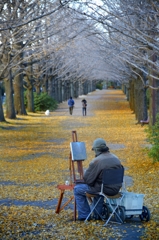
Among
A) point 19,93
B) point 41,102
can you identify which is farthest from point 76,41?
point 41,102

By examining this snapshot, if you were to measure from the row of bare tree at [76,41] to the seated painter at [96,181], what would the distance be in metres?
2.66

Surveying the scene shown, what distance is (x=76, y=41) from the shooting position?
4191 cm

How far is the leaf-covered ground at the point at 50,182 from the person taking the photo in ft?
25.5

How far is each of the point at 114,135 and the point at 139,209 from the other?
18444 millimetres

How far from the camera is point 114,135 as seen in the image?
26.7 meters

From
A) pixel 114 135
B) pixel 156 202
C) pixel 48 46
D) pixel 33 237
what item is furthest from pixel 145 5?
pixel 48 46

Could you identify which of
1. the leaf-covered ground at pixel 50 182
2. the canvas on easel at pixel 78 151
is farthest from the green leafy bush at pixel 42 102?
the canvas on easel at pixel 78 151

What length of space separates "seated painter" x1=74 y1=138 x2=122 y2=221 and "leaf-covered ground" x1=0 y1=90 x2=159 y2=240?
0.30 m

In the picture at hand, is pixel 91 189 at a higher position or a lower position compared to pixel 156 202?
higher

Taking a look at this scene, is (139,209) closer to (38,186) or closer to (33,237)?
(33,237)

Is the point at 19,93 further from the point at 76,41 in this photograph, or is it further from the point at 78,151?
the point at 78,151

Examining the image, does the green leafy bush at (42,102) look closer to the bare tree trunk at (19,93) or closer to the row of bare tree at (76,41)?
the row of bare tree at (76,41)

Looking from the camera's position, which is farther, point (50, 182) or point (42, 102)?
point (42, 102)

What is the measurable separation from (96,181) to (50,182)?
17.2 ft
